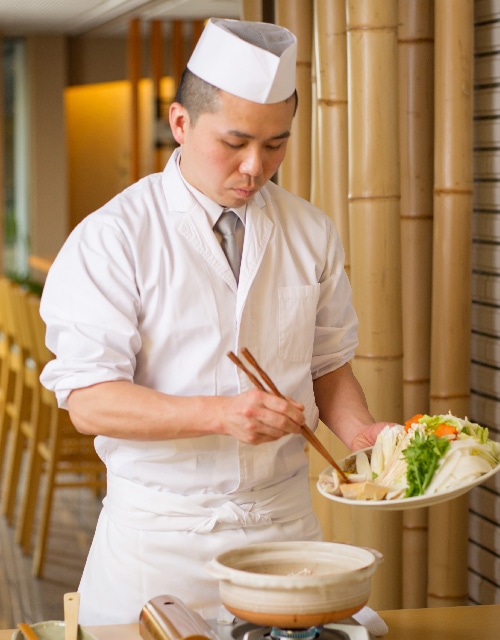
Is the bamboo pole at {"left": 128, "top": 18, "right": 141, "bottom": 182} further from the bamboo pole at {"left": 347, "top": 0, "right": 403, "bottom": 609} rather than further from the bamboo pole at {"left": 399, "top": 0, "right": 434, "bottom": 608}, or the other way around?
the bamboo pole at {"left": 347, "top": 0, "right": 403, "bottom": 609}

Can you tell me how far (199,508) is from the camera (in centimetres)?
185

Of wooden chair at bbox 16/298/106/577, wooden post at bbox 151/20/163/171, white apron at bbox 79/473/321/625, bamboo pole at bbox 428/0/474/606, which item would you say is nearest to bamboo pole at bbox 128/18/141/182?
wooden post at bbox 151/20/163/171

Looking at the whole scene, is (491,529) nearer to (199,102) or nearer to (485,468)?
(485,468)

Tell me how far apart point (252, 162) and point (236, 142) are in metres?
0.04

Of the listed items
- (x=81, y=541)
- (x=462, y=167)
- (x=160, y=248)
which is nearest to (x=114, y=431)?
(x=160, y=248)

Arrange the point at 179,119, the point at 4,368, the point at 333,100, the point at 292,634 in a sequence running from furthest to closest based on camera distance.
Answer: the point at 4,368, the point at 333,100, the point at 179,119, the point at 292,634

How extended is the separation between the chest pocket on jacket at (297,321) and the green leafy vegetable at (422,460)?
329 millimetres

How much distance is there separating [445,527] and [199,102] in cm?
140

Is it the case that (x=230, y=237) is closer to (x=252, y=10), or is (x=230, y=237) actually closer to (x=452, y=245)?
(x=452, y=245)

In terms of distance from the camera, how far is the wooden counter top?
162cm

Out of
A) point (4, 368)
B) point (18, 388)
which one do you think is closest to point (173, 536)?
point (18, 388)

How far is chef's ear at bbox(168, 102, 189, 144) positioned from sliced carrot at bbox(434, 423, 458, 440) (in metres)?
0.65

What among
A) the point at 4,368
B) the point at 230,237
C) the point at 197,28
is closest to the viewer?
the point at 230,237

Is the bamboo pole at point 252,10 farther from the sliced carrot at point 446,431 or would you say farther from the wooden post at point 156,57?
the wooden post at point 156,57
